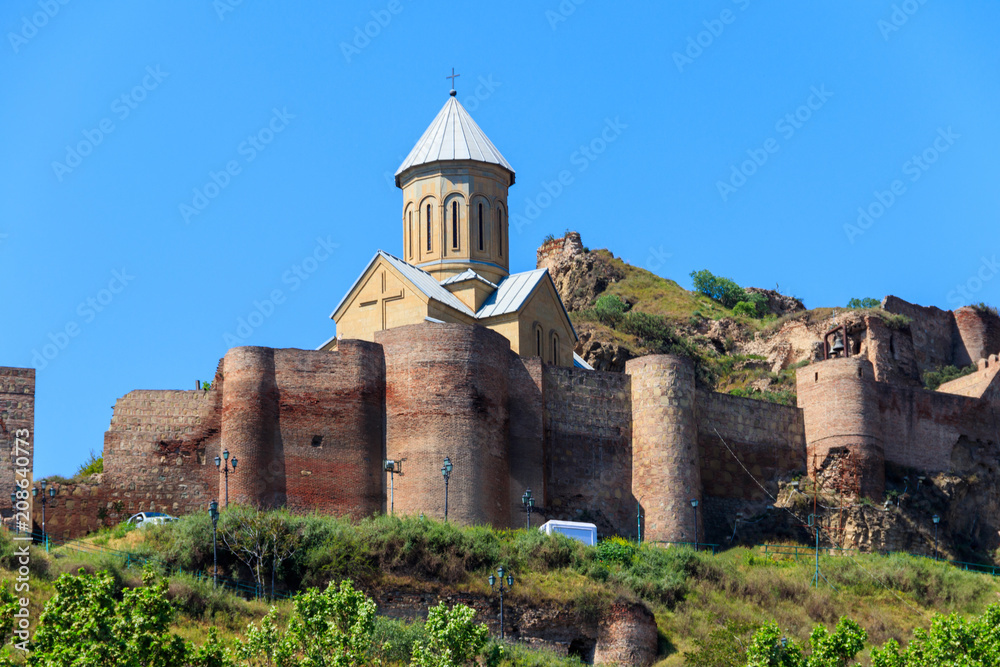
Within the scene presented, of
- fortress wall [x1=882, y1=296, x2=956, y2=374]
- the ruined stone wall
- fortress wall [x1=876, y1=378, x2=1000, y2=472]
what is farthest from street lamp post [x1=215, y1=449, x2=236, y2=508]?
fortress wall [x1=882, y1=296, x2=956, y2=374]

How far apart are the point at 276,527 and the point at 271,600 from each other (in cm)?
176

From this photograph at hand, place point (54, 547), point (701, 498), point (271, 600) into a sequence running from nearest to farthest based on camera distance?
point (271, 600) < point (54, 547) < point (701, 498)

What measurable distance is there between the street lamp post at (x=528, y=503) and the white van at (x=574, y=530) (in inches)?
21.2

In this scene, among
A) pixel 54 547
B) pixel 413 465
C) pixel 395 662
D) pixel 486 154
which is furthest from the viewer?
pixel 486 154

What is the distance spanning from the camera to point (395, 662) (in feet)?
105

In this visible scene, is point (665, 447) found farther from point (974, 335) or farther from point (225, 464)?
point (974, 335)

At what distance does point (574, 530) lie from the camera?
Result: 40.2 meters

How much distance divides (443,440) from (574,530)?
373cm

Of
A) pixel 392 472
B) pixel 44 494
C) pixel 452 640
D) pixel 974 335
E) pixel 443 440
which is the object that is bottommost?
pixel 452 640

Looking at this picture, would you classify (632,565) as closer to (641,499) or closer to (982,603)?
(641,499)

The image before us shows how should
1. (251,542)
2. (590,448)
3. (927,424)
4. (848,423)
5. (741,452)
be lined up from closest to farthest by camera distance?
(251,542) < (590,448) < (741,452) < (848,423) < (927,424)

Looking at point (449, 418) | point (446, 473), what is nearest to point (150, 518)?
point (446, 473)

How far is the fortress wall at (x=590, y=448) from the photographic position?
42.4m

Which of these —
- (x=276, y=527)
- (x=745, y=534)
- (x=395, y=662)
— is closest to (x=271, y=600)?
(x=276, y=527)
